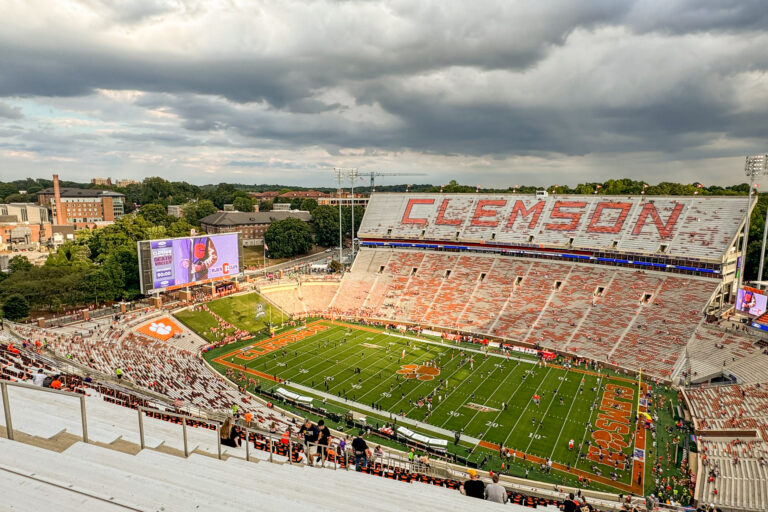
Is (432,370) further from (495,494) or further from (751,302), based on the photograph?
(495,494)

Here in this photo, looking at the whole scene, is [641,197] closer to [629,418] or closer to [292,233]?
[629,418]

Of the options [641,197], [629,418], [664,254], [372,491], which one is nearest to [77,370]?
[372,491]

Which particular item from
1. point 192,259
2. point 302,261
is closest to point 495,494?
point 192,259

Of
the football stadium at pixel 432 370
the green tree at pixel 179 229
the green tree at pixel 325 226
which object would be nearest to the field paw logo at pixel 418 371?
the football stadium at pixel 432 370

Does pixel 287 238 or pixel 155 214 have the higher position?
pixel 155 214

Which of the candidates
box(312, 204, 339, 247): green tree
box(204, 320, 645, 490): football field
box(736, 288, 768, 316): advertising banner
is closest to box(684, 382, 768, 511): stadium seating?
box(204, 320, 645, 490): football field

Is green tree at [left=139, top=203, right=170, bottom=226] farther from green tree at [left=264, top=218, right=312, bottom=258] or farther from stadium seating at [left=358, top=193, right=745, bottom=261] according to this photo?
stadium seating at [left=358, top=193, right=745, bottom=261]

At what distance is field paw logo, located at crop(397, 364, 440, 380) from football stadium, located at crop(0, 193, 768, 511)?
30 cm

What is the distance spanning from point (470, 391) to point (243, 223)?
64.8 m

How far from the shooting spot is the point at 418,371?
3338 centimetres

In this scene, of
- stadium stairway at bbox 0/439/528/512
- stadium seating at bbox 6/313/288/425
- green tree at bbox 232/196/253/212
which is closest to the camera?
stadium stairway at bbox 0/439/528/512

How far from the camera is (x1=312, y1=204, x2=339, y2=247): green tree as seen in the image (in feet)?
273

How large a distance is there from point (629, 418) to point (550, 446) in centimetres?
639

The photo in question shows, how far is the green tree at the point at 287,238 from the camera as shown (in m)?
72.8
